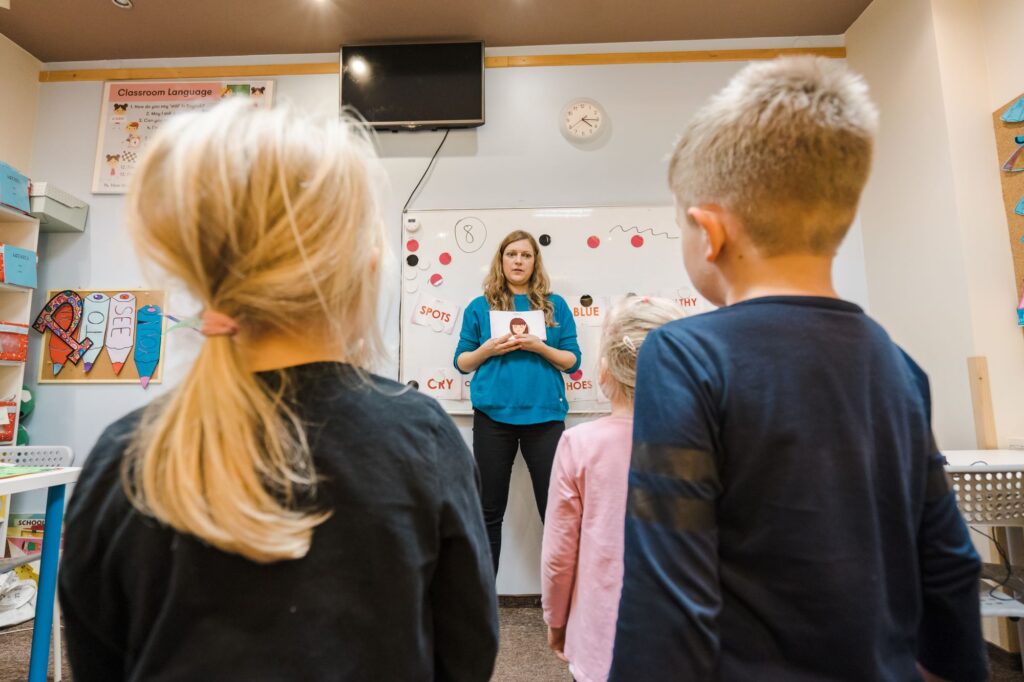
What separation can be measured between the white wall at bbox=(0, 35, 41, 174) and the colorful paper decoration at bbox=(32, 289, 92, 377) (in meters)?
0.77

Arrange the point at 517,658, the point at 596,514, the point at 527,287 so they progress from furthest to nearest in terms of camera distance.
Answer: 1. the point at 527,287
2. the point at 517,658
3. the point at 596,514

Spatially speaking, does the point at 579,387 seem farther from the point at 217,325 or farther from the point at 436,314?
the point at 217,325

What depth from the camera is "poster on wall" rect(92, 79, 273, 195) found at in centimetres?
278

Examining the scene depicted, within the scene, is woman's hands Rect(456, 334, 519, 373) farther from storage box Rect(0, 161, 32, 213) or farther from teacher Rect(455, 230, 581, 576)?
storage box Rect(0, 161, 32, 213)

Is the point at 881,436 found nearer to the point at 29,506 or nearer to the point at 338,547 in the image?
the point at 338,547

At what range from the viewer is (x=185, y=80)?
2818 mm

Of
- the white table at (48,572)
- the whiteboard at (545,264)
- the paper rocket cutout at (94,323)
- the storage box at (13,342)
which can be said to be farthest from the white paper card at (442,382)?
the storage box at (13,342)

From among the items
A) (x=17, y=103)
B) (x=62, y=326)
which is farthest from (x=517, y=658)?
(x=17, y=103)

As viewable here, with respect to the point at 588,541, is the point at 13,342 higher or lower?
higher

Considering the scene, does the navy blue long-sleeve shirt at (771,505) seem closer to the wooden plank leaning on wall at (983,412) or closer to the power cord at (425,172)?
the wooden plank leaning on wall at (983,412)

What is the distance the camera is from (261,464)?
48 cm

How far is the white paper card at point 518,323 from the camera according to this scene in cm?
232

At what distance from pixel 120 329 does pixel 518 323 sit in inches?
82.7

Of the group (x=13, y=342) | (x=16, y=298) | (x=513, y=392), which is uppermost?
(x=16, y=298)
